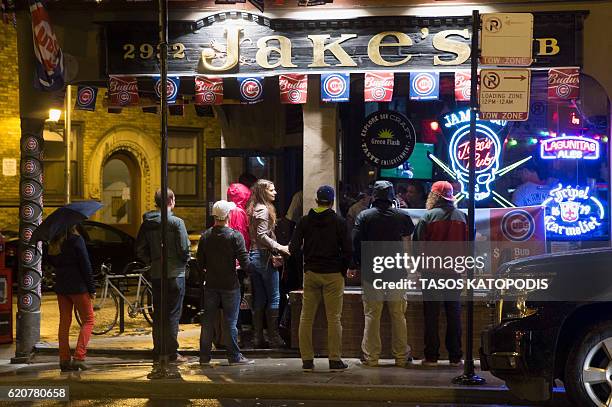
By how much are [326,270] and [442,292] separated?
1290 millimetres

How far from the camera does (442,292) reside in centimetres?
1032

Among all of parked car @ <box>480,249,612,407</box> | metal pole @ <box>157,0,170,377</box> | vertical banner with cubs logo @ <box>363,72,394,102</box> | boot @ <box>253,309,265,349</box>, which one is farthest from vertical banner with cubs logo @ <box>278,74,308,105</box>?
parked car @ <box>480,249,612,407</box>

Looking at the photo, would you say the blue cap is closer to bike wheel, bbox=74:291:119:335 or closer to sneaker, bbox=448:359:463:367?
sneaker, bbox=448:359:463:367

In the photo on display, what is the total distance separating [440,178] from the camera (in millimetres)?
12836

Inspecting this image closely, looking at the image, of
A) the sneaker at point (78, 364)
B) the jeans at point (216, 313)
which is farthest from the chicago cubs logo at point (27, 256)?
the jeans at point (216, 313)

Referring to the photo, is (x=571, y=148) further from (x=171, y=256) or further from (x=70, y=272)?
(x=70, y=272)

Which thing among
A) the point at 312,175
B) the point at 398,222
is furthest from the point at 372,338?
the point at 312,175

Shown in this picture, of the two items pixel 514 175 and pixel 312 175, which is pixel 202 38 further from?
pixel 514 175

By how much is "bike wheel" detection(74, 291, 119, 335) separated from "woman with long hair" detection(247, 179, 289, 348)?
2656 mm

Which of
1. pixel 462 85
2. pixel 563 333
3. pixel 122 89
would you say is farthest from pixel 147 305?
pixel 563 333

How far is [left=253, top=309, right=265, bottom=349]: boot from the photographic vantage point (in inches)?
443

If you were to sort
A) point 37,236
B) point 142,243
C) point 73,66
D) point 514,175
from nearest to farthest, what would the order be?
1. point 37,236
2. point 142,243
3. point 73,66
4. point 514,175

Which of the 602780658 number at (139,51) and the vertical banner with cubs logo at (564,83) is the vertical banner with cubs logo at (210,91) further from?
Result: the vertical banner with cubs logo at (564,83)

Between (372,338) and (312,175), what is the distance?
7.07 feet
